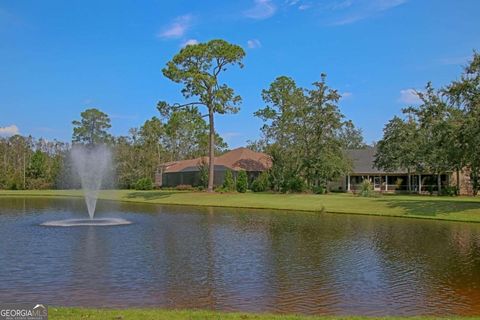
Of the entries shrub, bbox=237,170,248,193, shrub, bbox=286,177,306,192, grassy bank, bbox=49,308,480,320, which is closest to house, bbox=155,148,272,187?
shrub, bbox=237,170,248,193

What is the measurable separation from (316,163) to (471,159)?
18.3 meters

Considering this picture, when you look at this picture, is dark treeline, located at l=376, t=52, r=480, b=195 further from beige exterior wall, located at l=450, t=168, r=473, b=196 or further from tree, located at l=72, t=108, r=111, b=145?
tree, located at l=72, t=108, r=111, b=145

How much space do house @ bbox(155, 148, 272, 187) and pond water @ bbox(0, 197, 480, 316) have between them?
34802mm

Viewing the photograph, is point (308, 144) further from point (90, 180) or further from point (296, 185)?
point (90, 180)

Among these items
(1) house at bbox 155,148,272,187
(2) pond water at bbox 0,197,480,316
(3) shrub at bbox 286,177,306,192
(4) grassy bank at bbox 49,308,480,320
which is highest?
(1) house at bbox 155,148,272,187

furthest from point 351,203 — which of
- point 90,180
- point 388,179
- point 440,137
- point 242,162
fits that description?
point 90,180

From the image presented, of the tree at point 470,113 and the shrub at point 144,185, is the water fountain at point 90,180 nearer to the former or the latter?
the shrub at point 144,185

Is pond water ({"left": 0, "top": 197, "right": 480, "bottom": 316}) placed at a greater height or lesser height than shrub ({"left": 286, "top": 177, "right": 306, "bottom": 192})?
lesser

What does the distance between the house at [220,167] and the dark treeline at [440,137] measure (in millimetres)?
14419

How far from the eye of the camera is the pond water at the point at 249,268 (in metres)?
9.73

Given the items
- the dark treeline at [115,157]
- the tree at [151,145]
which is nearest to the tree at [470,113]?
the dark treeline at [115,157]

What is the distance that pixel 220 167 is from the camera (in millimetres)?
58812

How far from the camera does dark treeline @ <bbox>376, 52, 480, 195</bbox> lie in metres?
29.6

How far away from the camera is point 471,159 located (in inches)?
1184
